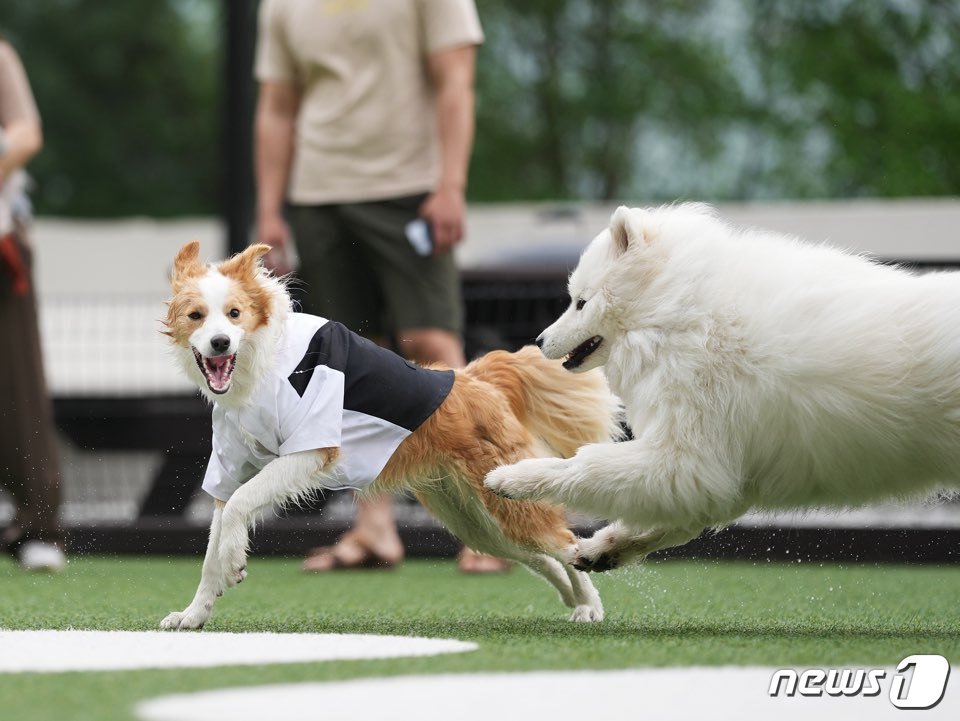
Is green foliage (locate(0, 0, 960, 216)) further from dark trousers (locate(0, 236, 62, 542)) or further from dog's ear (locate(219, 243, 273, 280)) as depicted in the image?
dog's ear (locate(219, 243, 273, 280))

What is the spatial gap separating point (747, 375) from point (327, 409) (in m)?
1.13

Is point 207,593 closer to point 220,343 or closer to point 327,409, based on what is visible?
point 327,409

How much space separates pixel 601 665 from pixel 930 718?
751mm

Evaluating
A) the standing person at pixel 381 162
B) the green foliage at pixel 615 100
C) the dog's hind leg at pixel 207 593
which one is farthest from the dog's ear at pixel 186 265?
the green foliage at pixel 615 100

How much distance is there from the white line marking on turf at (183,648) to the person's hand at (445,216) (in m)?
2.19

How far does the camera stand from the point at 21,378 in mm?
6617

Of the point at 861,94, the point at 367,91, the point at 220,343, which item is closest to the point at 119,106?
the point at 861,94

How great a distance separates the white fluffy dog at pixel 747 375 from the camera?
3773 millimetres

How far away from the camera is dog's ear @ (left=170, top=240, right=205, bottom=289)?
4.11 metres

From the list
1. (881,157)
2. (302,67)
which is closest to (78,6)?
(881,157)

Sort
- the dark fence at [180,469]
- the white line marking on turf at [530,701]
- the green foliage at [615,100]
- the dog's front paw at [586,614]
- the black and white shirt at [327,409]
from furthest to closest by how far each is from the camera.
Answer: the green foliage at [615,100] → the dark fence at [180,469] → the dog's front paw at [586,614] → the black and white shirt at [327,409] → the white line marking on turf at [530,701]

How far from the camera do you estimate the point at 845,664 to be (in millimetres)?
3408

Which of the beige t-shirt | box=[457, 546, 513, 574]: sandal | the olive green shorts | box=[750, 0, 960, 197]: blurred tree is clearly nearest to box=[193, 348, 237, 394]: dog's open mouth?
the olive green shorts

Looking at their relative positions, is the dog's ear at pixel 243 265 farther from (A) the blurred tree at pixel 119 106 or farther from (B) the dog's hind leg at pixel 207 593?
(A) the blurred tree at pixel 119 106
